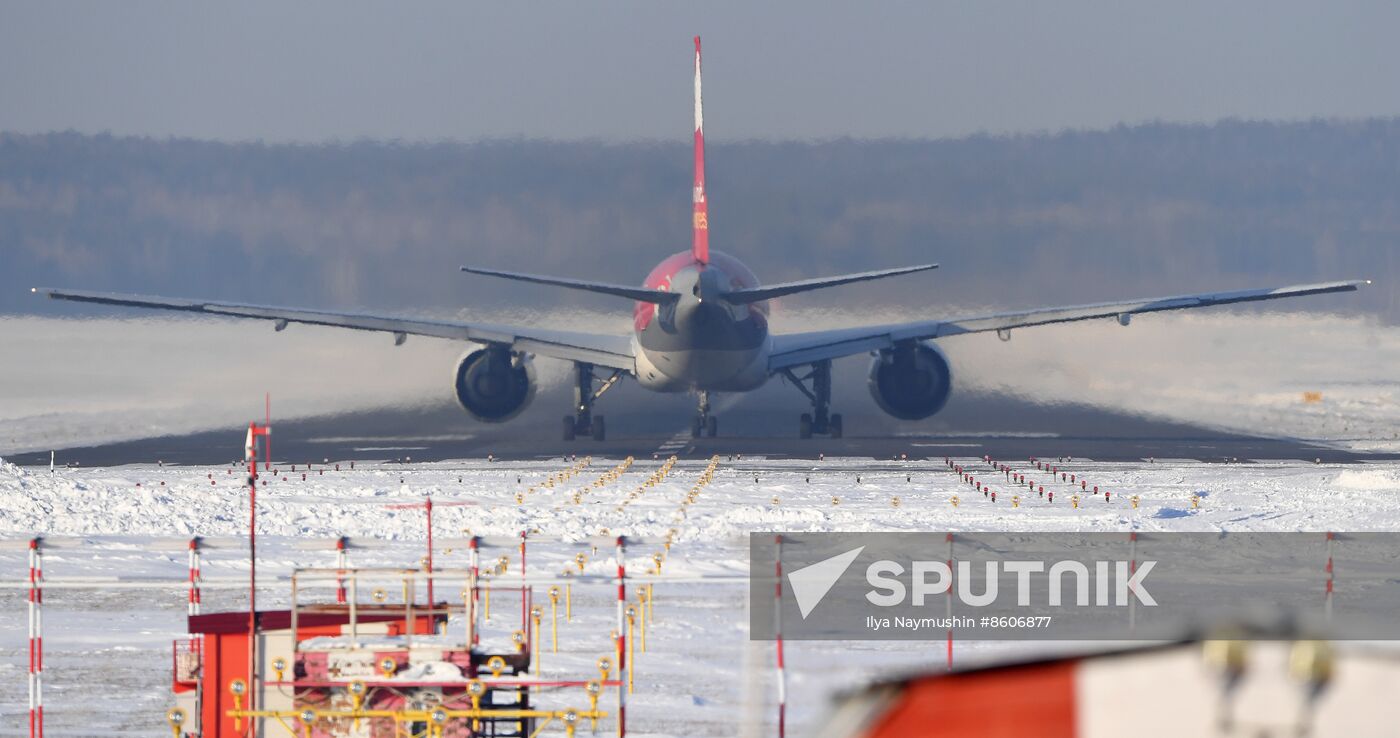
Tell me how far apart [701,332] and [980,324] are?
877 centimetres

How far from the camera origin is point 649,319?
183 ft

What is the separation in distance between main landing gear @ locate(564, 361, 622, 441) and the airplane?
44 millimetres

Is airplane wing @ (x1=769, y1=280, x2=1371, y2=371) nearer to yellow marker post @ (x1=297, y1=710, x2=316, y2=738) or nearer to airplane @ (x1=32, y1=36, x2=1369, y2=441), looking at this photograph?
airplane @ (x1=32, y1=36, x2=1369, y2=441)

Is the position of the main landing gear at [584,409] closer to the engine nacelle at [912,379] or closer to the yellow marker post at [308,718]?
the engine nacelle at [912,379]

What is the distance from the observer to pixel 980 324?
5697 cm

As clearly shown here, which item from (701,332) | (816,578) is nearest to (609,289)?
(701,332)

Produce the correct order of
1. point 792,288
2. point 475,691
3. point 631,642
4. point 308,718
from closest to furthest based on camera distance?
point 475,691 < point 308,718 < point 631,642 < point 792,288

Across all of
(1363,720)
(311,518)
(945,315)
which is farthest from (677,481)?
(1363,720)

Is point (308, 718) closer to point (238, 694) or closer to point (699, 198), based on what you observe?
point (238, 694)

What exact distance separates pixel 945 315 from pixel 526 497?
2854 cm

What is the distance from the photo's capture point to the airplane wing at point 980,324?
5503cm

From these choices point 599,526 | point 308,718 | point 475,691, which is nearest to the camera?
point 475,691

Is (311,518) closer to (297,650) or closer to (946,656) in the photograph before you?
(946,656)

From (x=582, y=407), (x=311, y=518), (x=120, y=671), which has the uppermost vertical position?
(x=582, y=407)
